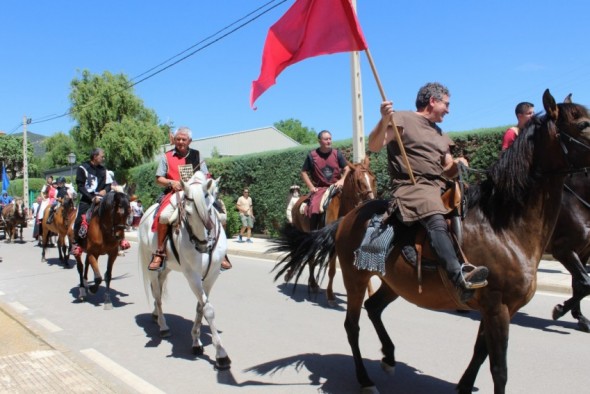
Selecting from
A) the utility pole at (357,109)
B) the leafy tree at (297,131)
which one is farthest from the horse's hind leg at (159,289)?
the leafy tree at (297,131)

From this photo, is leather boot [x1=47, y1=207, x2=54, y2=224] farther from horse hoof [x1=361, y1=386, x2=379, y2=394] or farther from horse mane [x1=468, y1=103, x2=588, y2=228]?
horse mane [x1=468, y1=103, x2=588, y2=228]

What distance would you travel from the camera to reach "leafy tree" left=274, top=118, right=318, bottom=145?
9794 centimetres

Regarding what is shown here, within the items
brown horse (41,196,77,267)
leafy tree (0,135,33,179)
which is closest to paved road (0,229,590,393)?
brown horse (41,196,77,267)

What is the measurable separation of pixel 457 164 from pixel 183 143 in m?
3.55

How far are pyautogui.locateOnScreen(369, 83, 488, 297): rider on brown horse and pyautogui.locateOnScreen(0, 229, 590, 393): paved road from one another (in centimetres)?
171

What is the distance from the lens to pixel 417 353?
5.36 metres

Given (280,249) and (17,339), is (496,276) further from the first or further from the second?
(17,339)

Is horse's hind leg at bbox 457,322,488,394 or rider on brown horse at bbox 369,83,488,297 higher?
rider on brown horse at bbox 369,83,488,297

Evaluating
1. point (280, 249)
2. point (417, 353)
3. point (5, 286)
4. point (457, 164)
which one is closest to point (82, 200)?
point (5, 286)

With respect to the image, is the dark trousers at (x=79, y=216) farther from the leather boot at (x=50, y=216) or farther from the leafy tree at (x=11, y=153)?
the leafy tree at (x=11, y=153)

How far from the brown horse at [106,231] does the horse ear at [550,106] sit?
6.58m

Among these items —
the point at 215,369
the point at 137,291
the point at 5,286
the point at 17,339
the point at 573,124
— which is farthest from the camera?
the point at 5,286

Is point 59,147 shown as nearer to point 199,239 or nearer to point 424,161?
point 199,239

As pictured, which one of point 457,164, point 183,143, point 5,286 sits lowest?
point 5,286
